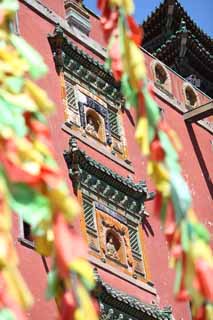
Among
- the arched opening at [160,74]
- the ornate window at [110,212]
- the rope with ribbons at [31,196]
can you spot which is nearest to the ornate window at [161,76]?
the arched opening at [160,74]

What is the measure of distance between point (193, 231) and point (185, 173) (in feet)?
42.0

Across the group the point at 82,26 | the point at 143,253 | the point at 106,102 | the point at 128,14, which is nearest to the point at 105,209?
the point at 143,253

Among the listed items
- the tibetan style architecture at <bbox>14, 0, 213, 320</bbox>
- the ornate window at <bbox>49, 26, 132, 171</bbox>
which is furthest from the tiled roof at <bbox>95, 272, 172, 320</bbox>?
the ornate window at <bbox>49, 26, 132, 171</bbox>

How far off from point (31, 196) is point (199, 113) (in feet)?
46.4

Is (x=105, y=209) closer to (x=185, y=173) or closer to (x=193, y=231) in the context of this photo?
(x=185, y=173)

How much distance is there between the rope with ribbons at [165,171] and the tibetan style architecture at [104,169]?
7.15 meters

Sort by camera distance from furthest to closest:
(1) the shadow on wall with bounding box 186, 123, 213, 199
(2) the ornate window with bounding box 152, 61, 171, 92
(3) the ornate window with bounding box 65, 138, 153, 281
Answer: (2) the ornate window with bounding box 152, 61, 171, 92
(1) the shadow on wall with bounding box 186, 123, 213, 199
(3) the ornate window with bounding box 65, 138, 153, 281

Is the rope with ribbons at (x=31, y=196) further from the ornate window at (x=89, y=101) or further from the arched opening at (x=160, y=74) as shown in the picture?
the arched opening at (x=160, y=74)

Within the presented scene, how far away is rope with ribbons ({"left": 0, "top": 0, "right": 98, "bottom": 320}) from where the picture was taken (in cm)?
251

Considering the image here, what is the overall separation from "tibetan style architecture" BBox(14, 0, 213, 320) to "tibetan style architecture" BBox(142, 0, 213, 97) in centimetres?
629

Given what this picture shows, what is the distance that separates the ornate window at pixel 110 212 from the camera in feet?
40.0

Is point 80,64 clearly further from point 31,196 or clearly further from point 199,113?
point 31,196

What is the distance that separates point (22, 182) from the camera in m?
2.62

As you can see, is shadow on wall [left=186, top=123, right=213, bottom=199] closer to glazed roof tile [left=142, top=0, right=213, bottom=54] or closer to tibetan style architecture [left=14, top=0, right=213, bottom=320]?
tibetan style architecture [left=14, top=0, right=213, bottom=320]
